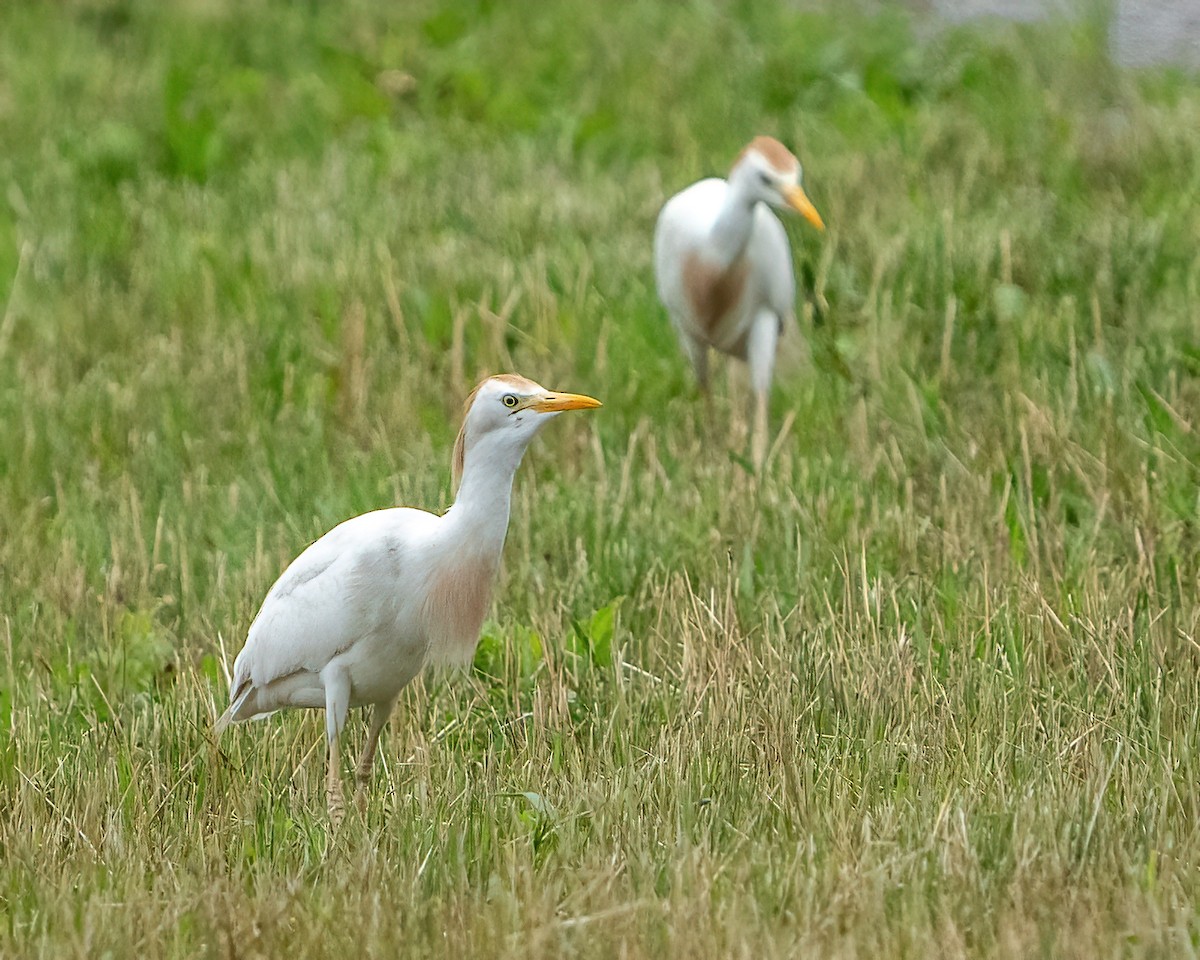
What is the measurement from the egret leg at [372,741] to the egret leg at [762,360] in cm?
208

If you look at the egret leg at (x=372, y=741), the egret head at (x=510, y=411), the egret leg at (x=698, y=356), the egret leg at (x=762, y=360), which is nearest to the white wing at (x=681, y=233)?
the egret leg at (x=698, y=356)

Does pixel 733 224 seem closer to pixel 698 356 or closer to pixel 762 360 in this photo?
pixel 762 360

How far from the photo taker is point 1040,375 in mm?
5902

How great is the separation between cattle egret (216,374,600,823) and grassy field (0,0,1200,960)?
0.19 m

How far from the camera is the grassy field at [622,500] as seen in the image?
2.98 meters

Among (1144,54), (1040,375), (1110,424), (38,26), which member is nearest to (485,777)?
(1110,424)

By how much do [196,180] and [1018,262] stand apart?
387cm

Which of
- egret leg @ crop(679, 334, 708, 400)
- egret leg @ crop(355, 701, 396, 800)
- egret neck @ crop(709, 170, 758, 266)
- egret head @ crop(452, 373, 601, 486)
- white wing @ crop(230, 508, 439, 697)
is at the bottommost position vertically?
egret leg @ crop(355, 701, 396, 800)

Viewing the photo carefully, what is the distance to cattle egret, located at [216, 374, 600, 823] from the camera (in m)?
3.39

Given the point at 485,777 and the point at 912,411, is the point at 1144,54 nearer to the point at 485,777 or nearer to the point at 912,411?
the point at 912,411

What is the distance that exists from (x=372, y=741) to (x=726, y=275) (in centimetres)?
279

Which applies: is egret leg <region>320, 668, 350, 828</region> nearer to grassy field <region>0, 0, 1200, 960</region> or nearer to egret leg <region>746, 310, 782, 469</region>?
grassy field <region>0, 0, 1200, 960</region>

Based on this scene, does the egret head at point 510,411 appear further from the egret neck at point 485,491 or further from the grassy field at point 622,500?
the grassy field at point 622,500

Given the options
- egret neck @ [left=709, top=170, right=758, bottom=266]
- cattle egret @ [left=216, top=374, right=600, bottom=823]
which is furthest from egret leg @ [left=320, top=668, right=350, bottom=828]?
egret neck @ [left=709, top=170, right=758, bottom=266]
